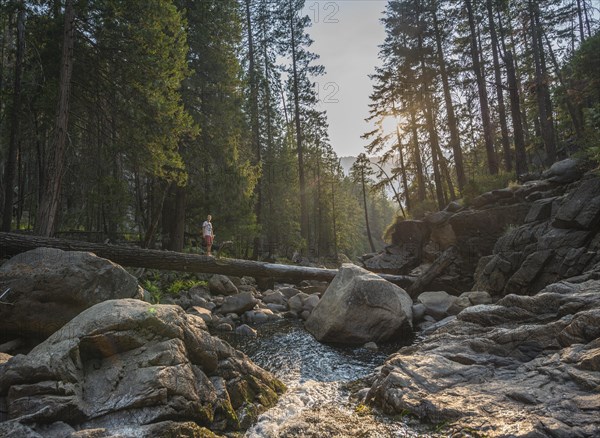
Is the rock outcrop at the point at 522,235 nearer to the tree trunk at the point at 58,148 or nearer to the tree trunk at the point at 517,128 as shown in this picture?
the tree trunk at the point at 517,128

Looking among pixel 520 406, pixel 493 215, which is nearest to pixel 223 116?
pixel 493 215

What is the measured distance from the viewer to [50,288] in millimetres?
6746

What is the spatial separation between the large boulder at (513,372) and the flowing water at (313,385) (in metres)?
0.44

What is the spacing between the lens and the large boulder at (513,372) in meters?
3.46

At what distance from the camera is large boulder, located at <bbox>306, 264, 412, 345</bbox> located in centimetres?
901

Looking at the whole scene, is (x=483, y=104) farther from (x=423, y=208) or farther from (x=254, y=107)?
(x=254, y=107)

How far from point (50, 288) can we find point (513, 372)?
26.8 ft

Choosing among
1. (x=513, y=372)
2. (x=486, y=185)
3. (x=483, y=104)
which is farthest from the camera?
(x=483, y=104)

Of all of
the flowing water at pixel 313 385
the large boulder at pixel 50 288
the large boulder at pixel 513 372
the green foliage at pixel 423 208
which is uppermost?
the green foliage at pixel 423 208

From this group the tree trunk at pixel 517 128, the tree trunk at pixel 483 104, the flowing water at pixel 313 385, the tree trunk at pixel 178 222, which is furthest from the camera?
the tree trunk at pixel 483 104

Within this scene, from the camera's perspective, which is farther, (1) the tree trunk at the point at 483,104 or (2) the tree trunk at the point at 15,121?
(1) the tree trunk at the point at 483,104

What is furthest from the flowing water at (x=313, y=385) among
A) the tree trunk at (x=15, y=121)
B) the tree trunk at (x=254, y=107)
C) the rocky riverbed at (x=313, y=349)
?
the tree trunk at (x=254, y=107)

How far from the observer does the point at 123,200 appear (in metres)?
14.9

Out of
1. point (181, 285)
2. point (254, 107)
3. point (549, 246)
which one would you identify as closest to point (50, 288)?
point (181, 285)
